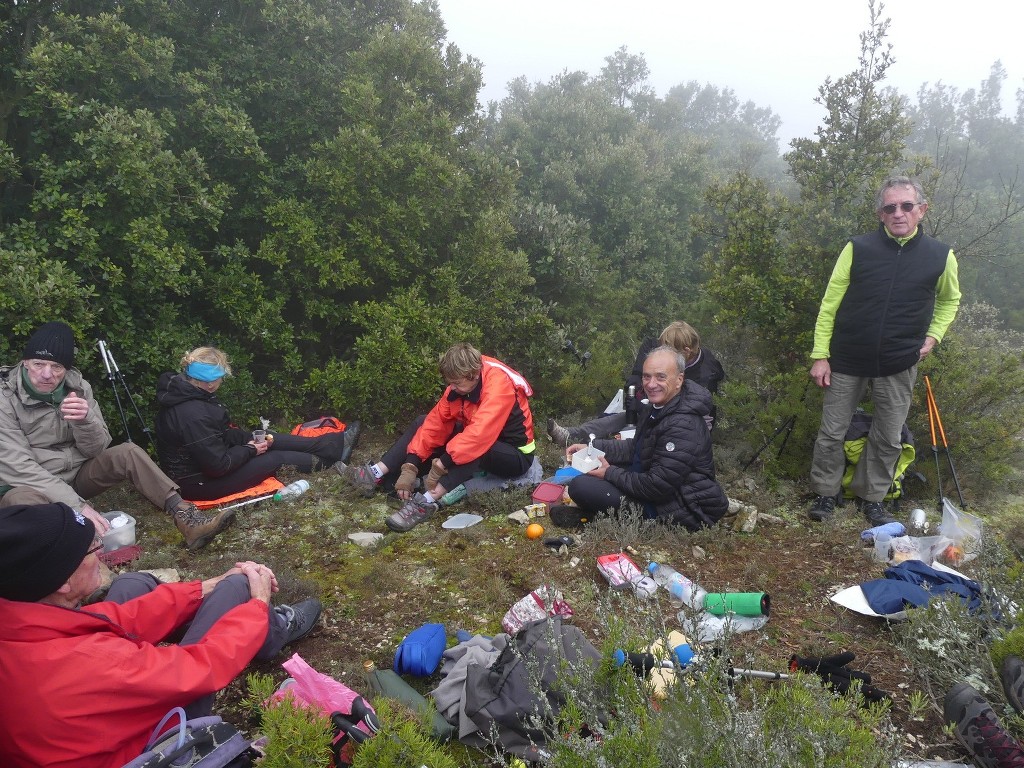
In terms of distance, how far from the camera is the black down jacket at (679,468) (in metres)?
4.52

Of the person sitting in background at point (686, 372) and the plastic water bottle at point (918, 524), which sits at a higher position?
the person sitting in background at point (686, 372)

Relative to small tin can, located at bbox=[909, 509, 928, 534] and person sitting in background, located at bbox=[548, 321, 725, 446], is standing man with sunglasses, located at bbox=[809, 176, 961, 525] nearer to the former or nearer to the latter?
small tin can, located at bbox=[909, 509, 928, 534]

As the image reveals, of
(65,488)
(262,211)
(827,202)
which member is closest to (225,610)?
(65,488)

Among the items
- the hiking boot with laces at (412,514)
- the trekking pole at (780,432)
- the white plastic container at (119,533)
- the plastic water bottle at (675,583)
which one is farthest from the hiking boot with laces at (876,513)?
the white plastic container at (119,533)

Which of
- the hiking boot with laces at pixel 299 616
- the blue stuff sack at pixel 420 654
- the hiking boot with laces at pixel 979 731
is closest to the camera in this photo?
the hiking boot with laces at pixel 979 731

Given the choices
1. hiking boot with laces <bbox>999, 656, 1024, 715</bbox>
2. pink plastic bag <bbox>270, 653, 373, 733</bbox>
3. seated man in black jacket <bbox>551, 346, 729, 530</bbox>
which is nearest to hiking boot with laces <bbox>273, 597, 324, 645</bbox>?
pink plastic bag <bbox>270, 653, 373, 733</bbox>

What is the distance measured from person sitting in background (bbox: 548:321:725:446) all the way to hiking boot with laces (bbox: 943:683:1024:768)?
102 inches

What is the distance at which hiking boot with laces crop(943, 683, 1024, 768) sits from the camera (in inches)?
90.3

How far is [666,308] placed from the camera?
11.9 metres

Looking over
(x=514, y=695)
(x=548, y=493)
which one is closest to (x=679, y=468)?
(x=548, y=493)

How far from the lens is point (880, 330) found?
4.87 meters

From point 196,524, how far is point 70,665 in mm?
2926

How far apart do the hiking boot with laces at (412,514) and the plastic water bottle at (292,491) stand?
1.14 m

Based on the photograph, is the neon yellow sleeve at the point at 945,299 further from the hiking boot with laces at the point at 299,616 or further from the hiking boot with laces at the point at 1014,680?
the hiking boot with laces at the point at 299,616
